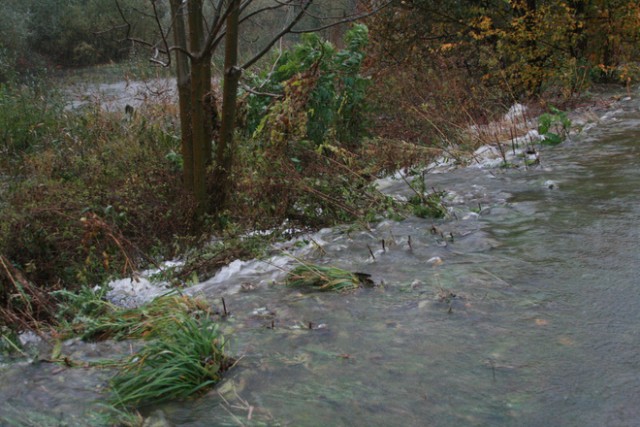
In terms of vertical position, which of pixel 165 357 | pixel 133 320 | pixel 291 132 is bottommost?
pixel 133 320

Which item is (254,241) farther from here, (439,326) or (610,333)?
(610,333)

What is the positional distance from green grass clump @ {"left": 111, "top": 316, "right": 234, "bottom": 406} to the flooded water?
9cm

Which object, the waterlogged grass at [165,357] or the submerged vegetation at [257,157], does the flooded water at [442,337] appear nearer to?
the waterlogged grass at [165,357]

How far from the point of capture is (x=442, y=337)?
10.6 ft

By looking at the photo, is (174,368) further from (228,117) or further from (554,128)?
(554,128)

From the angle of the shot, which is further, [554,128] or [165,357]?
[554,128]

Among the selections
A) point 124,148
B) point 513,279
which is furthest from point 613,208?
point 124,148

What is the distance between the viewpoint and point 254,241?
17.1 feet

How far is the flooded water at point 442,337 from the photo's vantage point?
2.64 metres

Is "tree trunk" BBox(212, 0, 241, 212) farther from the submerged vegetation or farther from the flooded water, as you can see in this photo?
the flooded water

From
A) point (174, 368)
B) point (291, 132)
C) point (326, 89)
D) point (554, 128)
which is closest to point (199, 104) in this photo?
point (291, 132)

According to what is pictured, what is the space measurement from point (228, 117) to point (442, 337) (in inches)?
129

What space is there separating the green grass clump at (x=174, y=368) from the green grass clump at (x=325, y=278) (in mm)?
1083

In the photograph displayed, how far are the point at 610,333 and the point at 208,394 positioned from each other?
1877 mm
